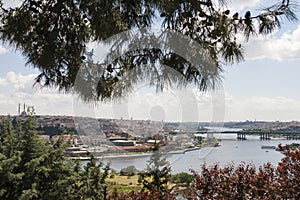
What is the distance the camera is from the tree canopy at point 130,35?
1929 mm

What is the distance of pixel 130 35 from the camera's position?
78.5 inches

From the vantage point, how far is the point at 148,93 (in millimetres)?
2066

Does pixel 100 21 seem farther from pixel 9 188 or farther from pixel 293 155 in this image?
pixel 9 188

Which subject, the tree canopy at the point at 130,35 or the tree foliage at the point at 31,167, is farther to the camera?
the tree foliage at the point at 31,167

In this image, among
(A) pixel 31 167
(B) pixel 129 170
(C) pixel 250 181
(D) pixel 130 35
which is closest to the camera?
(D) pixel 130 35

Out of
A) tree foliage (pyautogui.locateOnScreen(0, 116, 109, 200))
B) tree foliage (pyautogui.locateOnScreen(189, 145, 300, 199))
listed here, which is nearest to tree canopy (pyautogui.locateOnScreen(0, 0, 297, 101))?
tree foliage (pyautogui.locateOnScreen(189, 145, 300, 199))

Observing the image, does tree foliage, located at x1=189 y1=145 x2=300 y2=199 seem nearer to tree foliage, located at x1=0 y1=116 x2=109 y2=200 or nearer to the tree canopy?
the tree canopy

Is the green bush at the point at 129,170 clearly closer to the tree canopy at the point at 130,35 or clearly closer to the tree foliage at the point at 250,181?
the tree foliage at the point at 250,181

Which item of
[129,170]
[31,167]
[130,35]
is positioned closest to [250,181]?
[130,35]

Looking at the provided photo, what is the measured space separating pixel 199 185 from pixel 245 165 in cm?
48

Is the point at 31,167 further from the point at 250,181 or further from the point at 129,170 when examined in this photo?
the point at 250,181

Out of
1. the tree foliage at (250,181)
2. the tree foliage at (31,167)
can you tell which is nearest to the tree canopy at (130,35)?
the tree foliage at (250,181)

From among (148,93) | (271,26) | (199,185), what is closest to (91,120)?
(148,93)

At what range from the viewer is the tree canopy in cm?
193
